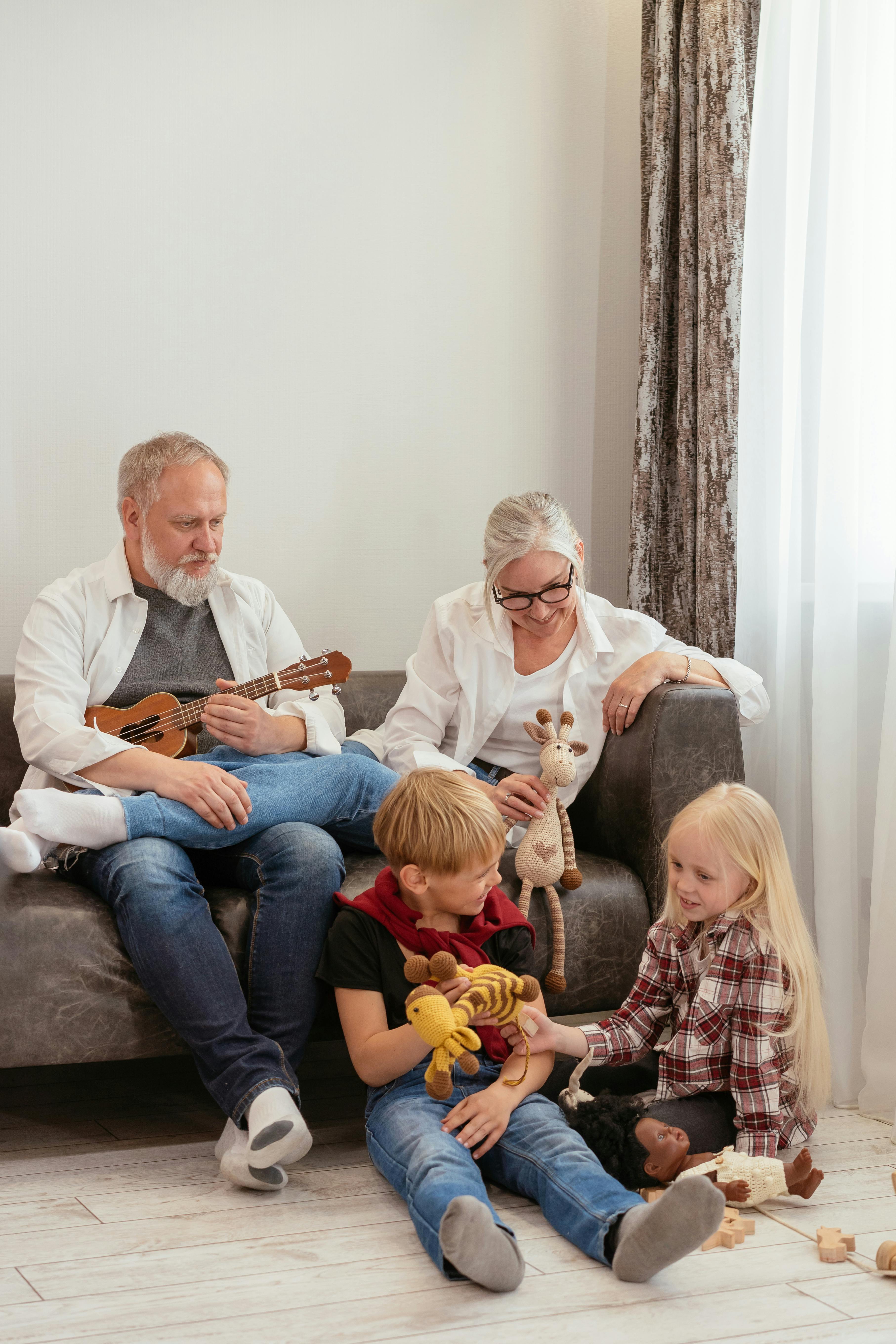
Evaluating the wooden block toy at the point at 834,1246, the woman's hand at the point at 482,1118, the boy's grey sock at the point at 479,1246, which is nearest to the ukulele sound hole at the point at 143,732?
the woman's hand at the point at 482,1118

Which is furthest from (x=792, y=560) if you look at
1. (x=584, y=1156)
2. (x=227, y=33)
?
(x=227, y=33)

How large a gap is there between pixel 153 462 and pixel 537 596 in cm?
73

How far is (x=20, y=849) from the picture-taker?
5.57ft

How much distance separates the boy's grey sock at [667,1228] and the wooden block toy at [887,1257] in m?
0.23

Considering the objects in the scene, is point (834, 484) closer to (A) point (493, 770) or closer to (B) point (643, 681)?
(B) point (643, 681)

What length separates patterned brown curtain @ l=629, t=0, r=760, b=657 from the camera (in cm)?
250

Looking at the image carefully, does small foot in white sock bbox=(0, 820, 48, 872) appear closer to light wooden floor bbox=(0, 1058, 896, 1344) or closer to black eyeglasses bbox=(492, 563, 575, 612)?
light wooden floor bbox=(0, 1058, 896, 1344)

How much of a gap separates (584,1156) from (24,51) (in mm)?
2426

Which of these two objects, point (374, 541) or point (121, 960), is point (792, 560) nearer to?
point (374, 541)

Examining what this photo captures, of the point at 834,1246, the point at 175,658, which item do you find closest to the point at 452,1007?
the point at 834,1246

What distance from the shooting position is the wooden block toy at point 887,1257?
137 centimetres

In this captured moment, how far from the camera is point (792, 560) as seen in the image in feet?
7.54

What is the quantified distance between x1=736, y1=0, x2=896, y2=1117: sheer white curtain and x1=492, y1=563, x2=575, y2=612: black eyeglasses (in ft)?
1.52

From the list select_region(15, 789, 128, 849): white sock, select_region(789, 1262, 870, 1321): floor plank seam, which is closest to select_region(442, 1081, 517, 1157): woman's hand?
select_region(789, 1262, 870, 1321): floor plank seam
